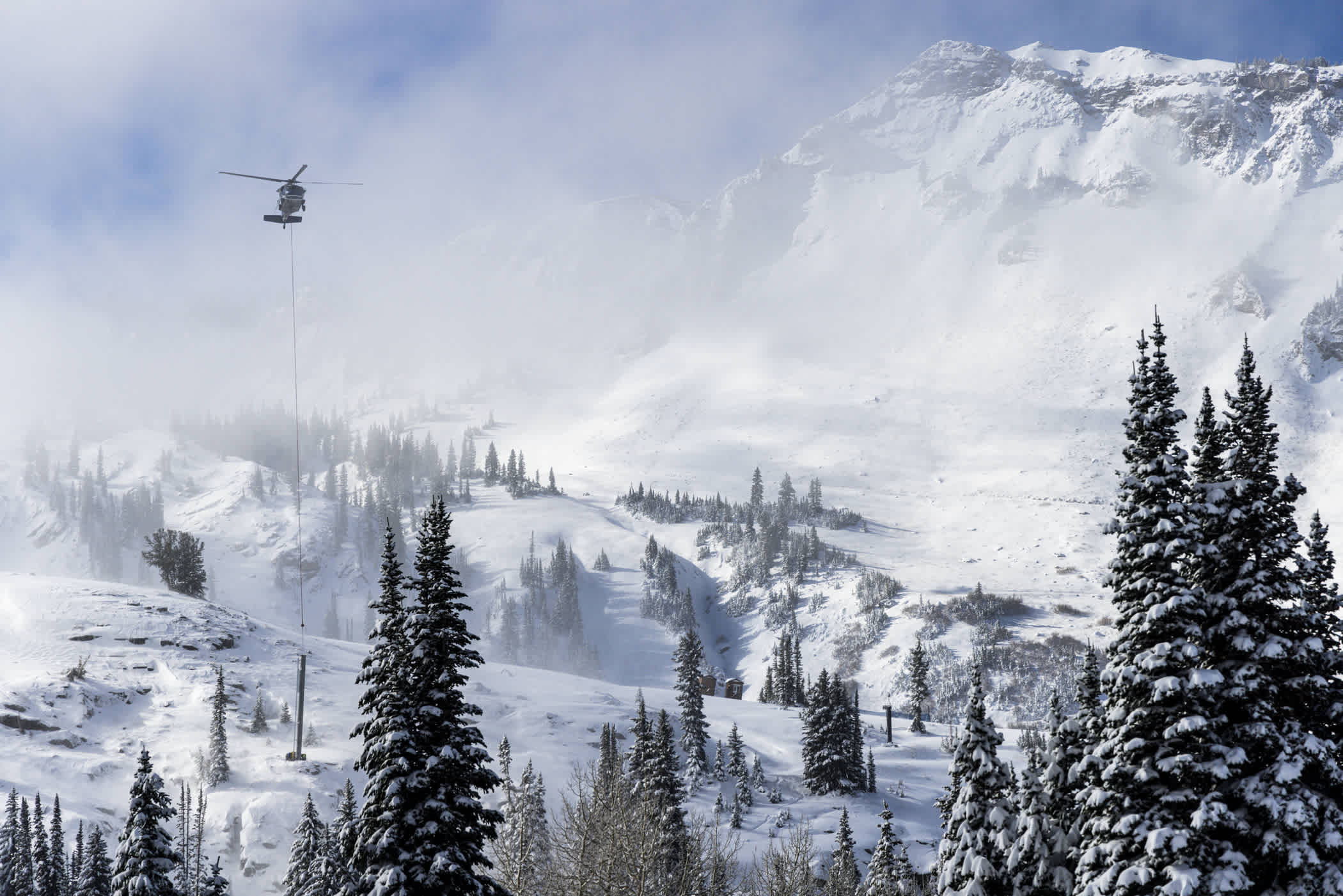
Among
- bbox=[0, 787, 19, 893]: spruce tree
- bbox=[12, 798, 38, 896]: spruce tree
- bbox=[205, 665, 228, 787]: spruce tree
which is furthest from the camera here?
bbox=[205, 665, 228, 787]: spruce tree

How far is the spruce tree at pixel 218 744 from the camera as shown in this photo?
80250 millimetres

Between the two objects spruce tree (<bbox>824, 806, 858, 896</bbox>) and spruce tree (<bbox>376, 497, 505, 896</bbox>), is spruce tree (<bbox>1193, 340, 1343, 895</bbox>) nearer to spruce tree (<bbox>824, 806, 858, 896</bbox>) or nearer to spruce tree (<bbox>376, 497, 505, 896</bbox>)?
spruce tree (<bbox>376, 497, 505, 896</bbox>)

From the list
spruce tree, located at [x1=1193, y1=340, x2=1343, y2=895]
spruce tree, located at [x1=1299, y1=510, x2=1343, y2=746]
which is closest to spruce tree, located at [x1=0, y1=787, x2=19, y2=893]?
spruce tree, located at [x1=1193, y1=340, x2=1343, y2=895]

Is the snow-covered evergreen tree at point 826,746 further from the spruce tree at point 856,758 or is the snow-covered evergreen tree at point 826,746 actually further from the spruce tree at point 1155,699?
the spruce tree at point 1155,699

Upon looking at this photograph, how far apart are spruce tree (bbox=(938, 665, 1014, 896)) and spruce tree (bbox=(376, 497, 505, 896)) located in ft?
45.4

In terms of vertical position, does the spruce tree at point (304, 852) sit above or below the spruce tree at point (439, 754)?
below

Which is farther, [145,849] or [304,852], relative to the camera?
[304,852]

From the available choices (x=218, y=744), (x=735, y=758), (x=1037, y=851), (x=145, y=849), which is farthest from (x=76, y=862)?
(x=1037, y=851)

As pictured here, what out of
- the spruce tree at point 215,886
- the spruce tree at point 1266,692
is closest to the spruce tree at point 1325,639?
the spruce tree at point 1266,692

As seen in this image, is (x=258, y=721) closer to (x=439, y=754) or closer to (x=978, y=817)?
(x=439, y=754)

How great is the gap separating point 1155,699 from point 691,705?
97.2 meters

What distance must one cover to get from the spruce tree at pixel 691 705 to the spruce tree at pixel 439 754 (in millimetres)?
83235

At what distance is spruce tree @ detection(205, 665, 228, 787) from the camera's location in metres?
80.2

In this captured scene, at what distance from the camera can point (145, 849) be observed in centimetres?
3089
